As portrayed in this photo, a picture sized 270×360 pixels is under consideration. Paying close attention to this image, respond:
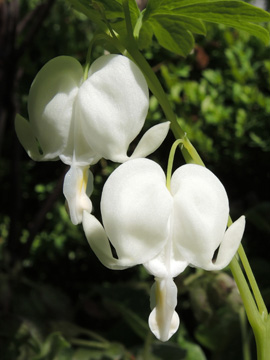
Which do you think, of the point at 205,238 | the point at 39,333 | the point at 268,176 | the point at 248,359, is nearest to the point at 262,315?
the point at 205,238

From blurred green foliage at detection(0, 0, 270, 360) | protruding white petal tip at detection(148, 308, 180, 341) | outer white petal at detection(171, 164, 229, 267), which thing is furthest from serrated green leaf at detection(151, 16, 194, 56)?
blurred green foliage at detection(0, 0, 270, 360)

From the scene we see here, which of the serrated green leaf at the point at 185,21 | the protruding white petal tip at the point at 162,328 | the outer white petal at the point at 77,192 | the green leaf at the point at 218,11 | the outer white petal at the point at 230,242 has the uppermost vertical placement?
the green leaf at the point at 218,11

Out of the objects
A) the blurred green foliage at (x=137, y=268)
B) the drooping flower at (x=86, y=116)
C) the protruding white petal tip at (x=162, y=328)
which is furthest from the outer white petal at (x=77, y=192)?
the blurred green foliage at (x=137, y=268)

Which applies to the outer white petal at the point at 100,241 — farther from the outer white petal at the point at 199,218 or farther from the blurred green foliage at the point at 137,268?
the blurred green foliage at the point at 137,268

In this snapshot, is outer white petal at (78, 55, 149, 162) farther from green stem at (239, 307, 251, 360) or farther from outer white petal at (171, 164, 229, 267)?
green stem at (239, 307, 251, 360)

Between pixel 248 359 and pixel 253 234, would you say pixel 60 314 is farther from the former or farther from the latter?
pixel 253 234
